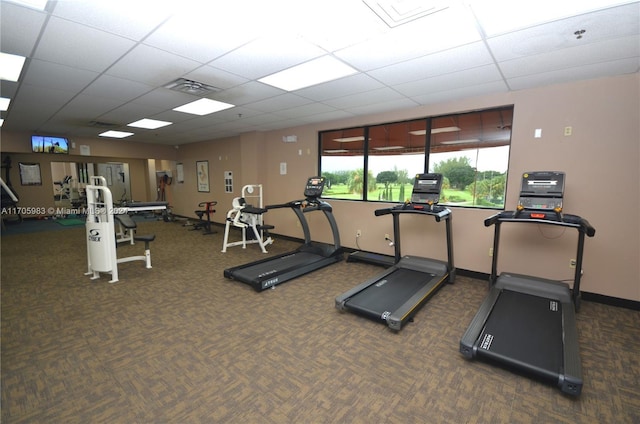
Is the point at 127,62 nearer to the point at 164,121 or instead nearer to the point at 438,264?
the point at 164,121

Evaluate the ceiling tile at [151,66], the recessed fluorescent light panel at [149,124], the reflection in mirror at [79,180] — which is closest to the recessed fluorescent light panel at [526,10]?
the ceiling tile at [151,66]

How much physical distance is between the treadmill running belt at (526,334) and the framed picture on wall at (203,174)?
27.8 feet

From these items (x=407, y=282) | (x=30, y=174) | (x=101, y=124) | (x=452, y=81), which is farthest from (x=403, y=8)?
(x=30, y=174)

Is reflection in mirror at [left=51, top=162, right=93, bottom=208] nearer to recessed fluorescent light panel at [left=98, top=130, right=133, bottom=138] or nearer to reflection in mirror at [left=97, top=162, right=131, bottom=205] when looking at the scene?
reflection in mirror at [left=97, top=162, right=131, bottom=205]

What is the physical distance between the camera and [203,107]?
4.84 m

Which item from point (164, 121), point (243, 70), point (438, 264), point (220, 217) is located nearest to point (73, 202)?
point (220, 217)

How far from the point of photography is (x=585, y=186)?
3455 mm

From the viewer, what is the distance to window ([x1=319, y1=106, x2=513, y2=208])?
4199 mm

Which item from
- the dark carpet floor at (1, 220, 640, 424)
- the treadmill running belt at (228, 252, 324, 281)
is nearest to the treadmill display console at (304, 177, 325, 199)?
the treadmill running belt at (228, 252, 324, 281)

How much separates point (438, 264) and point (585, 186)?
198cm

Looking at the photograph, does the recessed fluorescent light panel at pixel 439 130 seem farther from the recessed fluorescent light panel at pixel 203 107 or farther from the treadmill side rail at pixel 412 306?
the recessed fluorescent light panel at pixel 203 107

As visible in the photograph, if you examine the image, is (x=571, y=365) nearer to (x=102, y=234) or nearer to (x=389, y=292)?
(x=389, y=292)

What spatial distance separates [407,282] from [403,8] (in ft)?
9.99

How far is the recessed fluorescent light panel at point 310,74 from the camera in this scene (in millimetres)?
2984
